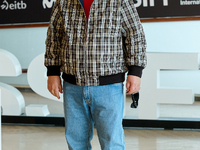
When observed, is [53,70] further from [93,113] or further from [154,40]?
[154,40]

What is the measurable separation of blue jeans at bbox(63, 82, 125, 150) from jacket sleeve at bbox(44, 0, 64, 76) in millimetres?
105

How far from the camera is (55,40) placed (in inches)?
57.8

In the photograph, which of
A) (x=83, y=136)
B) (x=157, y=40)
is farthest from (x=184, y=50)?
(x=83, y=136)

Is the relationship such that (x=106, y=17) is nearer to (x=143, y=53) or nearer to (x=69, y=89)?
(x=143, y=53)

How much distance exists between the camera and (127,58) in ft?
4.63

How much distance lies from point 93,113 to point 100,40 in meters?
0.31

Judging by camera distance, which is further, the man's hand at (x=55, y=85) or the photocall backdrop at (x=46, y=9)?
the photocall backdrop at (x=46, y=9)

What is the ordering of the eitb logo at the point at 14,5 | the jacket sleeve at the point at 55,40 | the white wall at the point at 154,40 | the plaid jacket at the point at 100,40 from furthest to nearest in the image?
1. the eitb logo at the point at 14,5
2. the white wall at the point at 154,40
3. the jacket sleeve at the point at 55,40
4. the plaid jacket at the point at 100,40

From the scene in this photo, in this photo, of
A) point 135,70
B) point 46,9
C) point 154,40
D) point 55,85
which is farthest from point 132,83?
point 46,9

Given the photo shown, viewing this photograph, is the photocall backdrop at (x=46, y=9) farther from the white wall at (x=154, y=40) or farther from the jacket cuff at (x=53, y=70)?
the jacket cuff at (x=53, y=70)

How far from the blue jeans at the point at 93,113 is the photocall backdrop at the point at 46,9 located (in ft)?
5.68

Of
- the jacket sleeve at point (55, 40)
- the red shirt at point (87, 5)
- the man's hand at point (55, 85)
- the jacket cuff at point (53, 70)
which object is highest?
the red shirt at point (87, 5)

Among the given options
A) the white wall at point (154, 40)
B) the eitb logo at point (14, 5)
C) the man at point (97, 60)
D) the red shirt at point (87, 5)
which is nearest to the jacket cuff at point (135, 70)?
the man at point (97, 60)

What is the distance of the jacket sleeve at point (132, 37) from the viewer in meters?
1.38
